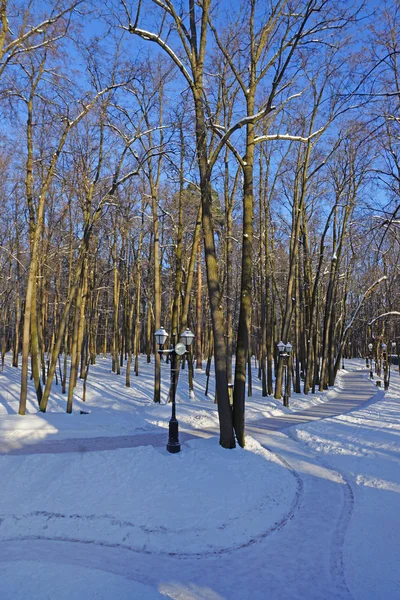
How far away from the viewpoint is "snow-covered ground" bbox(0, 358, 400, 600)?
15.6 feet

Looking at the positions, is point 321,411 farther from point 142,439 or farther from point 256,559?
point 256,559

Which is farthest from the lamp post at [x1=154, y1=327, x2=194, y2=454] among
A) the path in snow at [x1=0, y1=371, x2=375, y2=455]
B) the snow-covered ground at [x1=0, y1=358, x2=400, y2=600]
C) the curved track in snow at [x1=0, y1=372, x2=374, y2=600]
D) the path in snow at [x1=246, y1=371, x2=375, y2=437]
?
the path in snow at [x1=246, y1=371, x2=375, y2=437]

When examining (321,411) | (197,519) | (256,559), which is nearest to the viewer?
(256,559)

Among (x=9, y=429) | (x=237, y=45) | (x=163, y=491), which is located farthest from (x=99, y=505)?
(x=237, y=45)

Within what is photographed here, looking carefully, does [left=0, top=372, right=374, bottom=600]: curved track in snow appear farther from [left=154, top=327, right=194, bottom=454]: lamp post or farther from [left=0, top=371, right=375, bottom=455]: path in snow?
[left=0, top=371, right=375, bottom=455]: path in snow

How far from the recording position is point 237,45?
10.4 m

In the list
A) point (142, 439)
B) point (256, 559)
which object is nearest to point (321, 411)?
point (142, 439)

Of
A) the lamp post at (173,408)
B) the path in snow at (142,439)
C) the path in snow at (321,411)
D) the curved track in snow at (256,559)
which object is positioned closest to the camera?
the curved track in snow at (256,559)

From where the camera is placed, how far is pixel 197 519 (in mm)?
6215

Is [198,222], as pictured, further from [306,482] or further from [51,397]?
[306,482]

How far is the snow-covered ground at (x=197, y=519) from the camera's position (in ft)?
15.6

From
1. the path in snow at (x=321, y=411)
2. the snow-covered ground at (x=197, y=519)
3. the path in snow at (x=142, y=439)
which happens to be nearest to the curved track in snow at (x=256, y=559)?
the snow-covered ground at (x=197, y=519)

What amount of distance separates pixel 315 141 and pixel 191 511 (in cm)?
1620

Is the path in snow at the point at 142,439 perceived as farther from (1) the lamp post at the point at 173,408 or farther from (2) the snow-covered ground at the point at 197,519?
(1) the lamp post at the point at 173,408
